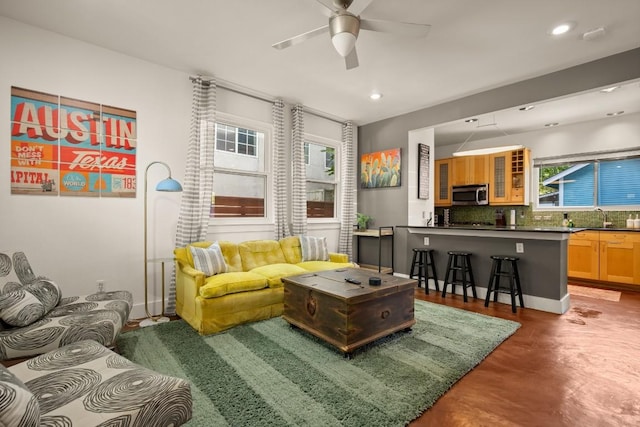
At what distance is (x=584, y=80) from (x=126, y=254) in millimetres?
5593

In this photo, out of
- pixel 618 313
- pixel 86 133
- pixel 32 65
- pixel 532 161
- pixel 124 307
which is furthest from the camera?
pixel 532 161

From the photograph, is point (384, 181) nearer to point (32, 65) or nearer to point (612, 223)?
point (612, 223)

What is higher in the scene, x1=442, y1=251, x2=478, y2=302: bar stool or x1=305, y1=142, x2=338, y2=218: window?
x1=305, y1=142, x2=338, y2=218: window

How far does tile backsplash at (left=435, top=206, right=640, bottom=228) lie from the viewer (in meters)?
5.37

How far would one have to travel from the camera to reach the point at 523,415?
5.92ft

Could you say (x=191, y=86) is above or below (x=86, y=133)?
above

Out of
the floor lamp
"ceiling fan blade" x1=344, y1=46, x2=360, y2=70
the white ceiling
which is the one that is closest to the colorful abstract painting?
the white ceiling

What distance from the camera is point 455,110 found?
4.62 meters

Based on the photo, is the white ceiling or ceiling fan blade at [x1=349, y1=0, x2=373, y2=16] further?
the white ceiling

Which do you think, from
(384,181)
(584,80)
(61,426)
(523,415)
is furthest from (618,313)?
(61,426)

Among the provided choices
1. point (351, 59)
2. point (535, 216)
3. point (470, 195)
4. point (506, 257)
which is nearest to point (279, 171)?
point (351, 59)

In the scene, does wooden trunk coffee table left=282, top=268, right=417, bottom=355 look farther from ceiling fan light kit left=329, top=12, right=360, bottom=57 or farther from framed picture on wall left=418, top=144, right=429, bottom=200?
framed picture on wall left=418, top=144, right=429, bottom=200

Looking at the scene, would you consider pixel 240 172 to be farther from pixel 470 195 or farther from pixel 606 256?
pixel 606 256

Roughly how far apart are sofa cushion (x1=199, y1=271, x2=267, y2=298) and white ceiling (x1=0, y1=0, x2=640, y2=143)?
2.44 m
